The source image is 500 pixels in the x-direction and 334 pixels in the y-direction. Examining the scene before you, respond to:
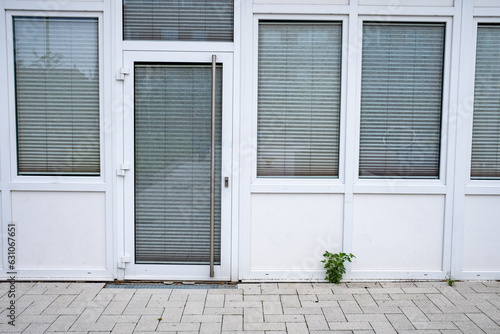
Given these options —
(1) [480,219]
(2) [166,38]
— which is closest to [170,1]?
(2) [166,38]

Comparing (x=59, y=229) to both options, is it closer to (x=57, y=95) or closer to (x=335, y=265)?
(x=57, y=95)

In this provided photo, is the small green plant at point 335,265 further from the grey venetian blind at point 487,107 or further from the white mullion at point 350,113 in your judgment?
the grey venetian blind at point 487,107

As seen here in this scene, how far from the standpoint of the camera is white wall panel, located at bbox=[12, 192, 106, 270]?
4.09 meters

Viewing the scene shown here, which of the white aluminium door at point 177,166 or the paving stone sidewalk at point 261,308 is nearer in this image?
the paving stone sidewalk at point 261,308

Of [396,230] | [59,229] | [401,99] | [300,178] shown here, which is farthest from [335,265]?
[59,229]

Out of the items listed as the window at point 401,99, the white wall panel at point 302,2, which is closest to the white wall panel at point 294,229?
the window at point 401,99

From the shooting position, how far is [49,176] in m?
4.11

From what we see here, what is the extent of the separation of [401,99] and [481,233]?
5.07 feet

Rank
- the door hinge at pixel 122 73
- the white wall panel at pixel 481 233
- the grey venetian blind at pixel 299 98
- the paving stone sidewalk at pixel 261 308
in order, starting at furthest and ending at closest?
1. the white wall panel at pixel 481 233
2. the grey venetian blind at pixel 299 98
3. the door hinge at pixel 122 73
4. the paving stone sidewalk at pixel 261 308

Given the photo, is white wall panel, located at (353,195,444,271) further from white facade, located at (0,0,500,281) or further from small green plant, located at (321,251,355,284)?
small green plant, located at (321,251,355,284)

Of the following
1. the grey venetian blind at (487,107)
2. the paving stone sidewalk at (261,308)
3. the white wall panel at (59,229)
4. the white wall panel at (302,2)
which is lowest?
the paving stone sidewalk at (261,308)

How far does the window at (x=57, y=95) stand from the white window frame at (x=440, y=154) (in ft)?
8.23

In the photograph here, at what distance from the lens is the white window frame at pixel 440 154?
13.3ft

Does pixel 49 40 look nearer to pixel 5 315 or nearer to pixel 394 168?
pixel 5 315
